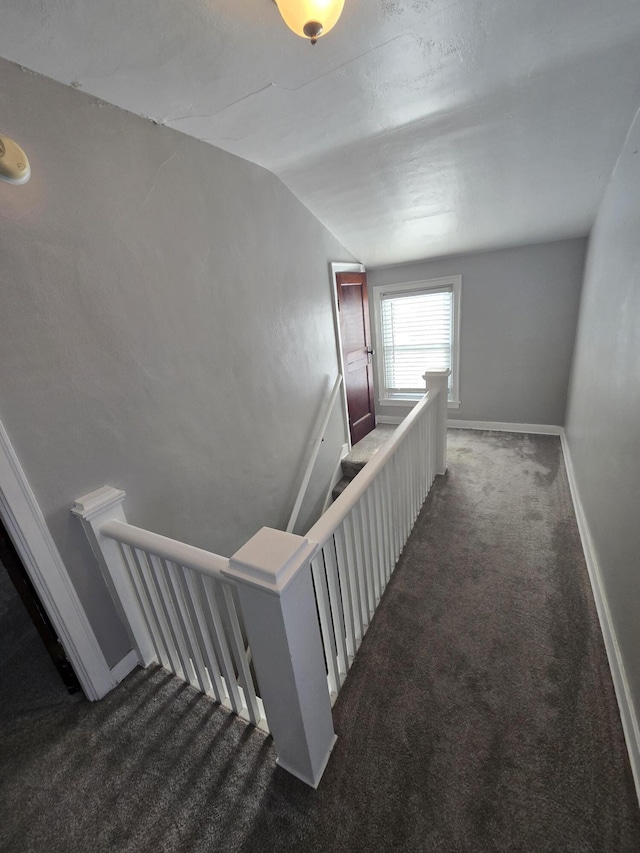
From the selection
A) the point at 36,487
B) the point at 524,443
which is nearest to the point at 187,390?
the point at 36,487

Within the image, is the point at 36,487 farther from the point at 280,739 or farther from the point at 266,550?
the point at 280,739

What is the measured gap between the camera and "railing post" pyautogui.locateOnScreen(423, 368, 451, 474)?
2.47 metres

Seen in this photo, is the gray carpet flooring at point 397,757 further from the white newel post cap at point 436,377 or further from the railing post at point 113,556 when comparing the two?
the white newel post cap at point 436,377

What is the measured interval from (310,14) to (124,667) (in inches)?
94.6

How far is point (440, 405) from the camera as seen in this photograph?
2.66 metres

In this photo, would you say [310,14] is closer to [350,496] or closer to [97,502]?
[350,496]

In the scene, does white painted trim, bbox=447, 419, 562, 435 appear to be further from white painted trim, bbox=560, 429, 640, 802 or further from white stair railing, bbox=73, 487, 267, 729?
white stair railing, bbox=73, 487, 267, 729

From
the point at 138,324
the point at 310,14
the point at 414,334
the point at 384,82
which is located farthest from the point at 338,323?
the point at 310,14

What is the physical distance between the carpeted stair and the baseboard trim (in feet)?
6.78

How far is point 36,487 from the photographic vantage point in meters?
1.18

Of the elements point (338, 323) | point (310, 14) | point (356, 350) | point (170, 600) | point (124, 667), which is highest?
point (310, 14)

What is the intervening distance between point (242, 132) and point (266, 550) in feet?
6.87

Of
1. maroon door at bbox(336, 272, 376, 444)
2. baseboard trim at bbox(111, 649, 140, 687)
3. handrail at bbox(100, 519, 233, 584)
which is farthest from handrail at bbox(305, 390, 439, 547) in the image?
maroon door at bbox(336, 272, 376, 444)

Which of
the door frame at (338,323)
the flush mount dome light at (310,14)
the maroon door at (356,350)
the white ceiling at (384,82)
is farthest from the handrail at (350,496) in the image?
the maroon door at (356,350)
